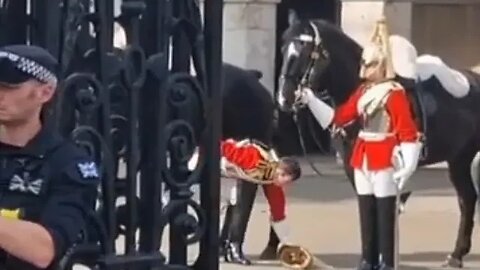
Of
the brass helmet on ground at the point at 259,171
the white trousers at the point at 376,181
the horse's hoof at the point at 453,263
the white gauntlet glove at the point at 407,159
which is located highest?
the white gauntlet glove at the point at 407,159

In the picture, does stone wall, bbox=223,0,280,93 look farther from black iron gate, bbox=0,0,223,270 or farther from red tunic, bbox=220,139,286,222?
black iron gate, bbox=0,0,223,270

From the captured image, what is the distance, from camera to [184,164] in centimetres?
356

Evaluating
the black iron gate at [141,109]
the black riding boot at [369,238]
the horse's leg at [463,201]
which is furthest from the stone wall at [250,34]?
the black iron gate at [141,109]

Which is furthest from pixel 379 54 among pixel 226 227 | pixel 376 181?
pixel 226 227

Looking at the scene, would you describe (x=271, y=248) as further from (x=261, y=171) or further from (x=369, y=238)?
(x=369, y=238)

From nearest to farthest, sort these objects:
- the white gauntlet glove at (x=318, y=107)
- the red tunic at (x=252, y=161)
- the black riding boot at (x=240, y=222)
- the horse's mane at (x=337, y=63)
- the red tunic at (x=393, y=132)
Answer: the red tunic at (x=393, y=132) → the white gauntlet glove at (x=318, y=107) → the horse's mane at (x=337, y=63) → the red tunic at (x=252, y=161) → the black riding boot at (x=240, y=222)

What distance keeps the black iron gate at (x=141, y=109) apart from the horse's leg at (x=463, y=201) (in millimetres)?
7604

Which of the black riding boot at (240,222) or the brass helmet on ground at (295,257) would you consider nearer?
the brass helmet on ground at (295,257)

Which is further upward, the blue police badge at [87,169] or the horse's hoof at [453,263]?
the blue police badge at [87,169]

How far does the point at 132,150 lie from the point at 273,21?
17.2m

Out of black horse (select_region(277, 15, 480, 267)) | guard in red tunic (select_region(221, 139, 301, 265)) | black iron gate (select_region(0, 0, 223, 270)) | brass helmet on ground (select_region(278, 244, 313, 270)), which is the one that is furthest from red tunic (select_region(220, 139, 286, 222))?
black iron gate (select_region(0, 0, 223, 270))

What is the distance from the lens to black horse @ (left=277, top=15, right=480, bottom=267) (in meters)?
10.0

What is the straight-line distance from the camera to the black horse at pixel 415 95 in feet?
32.9

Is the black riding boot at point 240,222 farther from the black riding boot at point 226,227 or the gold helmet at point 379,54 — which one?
the gold helmet at point 379,54
